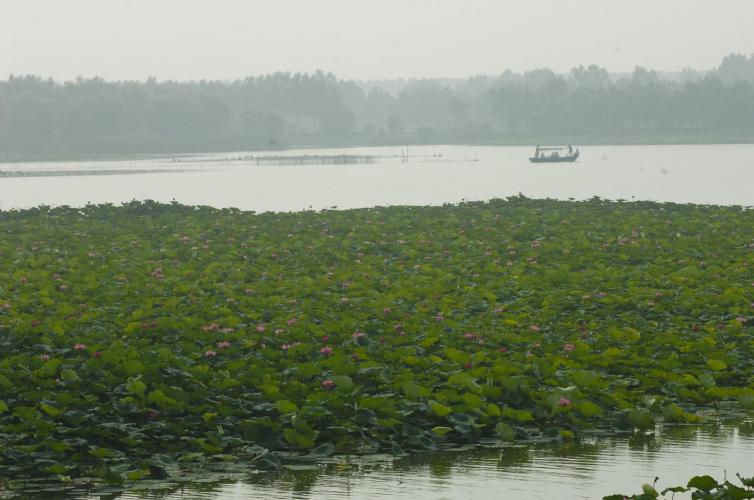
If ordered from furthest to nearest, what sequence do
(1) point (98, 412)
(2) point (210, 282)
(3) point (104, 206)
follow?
1. (3) point (104, 206)
2. (2) point (210, 282)
3. (1) point (98, 412)

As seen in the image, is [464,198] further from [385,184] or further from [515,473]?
[515,473]

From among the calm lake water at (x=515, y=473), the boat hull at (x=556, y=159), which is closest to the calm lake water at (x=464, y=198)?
the calm lake water at (x=515, y=473)

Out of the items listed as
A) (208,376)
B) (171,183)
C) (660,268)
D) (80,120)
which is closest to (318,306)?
(208,376)

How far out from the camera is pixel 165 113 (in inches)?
6604

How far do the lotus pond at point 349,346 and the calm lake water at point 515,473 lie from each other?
29 centimetres

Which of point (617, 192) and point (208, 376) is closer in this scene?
point (208, 376)

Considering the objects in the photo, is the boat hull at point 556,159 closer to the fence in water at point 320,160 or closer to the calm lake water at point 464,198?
the calm lake water at point 464,198

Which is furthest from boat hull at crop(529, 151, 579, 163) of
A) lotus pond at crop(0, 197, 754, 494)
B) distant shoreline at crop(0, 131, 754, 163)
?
lotus pond at crop(0, 197, 754, 494)

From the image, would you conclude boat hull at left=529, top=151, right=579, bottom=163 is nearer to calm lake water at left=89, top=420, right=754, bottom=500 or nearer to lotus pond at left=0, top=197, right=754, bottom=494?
lotus pond at left=0, top=197, right=754, bottom=494

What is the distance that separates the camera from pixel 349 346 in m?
12.3

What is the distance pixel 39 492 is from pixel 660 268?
1257cm

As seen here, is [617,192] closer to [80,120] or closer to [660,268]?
[660,268]

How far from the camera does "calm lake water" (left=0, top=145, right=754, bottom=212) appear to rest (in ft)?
190

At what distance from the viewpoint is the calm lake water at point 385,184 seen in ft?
190
